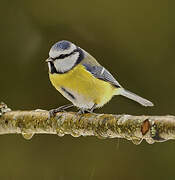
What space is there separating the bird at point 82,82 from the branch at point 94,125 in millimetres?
26

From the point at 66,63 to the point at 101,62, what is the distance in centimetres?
28

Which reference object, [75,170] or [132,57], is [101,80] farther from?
[75,170]

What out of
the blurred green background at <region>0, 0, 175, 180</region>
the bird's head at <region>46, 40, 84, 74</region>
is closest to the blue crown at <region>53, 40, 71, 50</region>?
the bird's head at <region>46, 40, 84, 74</region>

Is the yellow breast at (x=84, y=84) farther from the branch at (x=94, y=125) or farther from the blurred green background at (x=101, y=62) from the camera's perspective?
the blurred green background at (x=101, y=62)

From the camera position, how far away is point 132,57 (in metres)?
0.96

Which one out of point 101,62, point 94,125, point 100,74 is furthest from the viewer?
point 101,62

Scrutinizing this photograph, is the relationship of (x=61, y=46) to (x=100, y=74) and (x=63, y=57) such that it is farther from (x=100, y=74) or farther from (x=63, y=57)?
(x=100, y=74)

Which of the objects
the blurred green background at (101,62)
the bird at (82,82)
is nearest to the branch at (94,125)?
the bird at (82,82)

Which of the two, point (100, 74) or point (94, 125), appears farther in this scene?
point (100, 74)

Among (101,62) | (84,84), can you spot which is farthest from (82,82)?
(101,62)

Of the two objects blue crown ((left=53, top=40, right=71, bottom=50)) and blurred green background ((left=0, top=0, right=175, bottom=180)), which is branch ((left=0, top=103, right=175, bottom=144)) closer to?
blue crown ((left=53, top=40, right=71, bottom=50))

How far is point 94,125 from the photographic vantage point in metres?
0.62

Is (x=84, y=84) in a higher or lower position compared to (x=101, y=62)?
lower
